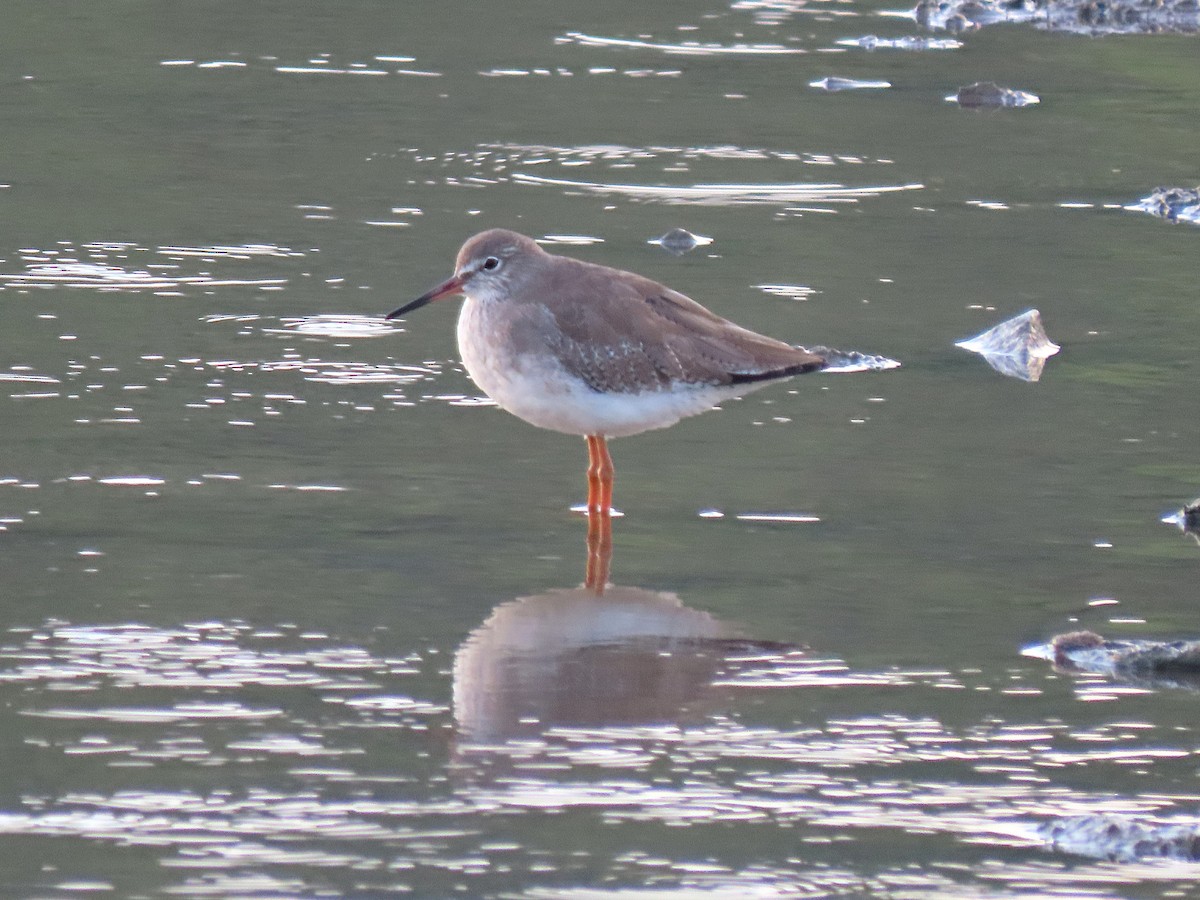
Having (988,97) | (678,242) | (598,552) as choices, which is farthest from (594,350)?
(988,97)

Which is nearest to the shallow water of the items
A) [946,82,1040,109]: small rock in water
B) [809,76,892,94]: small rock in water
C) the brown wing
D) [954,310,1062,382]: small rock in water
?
[954,310,1062,382]: small rock in water

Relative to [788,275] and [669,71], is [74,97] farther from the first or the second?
[788,275]

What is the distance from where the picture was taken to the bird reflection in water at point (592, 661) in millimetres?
6012

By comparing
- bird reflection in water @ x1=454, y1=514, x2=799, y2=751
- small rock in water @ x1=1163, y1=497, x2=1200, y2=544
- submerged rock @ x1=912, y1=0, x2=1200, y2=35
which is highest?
submerged rock @ x1=912, y1=0, x2=1200, y2=35

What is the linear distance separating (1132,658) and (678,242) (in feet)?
18.8

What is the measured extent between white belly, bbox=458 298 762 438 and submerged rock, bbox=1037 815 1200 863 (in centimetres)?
307

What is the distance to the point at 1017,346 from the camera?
997cm

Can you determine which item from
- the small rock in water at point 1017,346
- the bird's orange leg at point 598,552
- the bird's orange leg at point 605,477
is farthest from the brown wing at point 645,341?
the small rock in water at point 1017,346

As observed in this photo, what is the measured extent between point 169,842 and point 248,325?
17.2 ft

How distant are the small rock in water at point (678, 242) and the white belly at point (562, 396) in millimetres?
3540

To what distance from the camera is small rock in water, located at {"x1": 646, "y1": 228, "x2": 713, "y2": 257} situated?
11.7 meters

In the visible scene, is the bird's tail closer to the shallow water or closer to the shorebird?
the shallow water

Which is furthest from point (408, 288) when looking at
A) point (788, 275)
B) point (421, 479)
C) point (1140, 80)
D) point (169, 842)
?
point (1140, 80)

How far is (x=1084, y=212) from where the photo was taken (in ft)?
42.2
